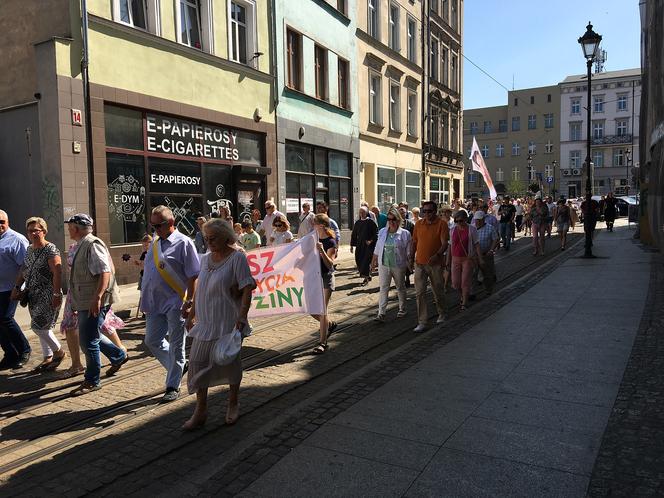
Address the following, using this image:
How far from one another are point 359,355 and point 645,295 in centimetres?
578

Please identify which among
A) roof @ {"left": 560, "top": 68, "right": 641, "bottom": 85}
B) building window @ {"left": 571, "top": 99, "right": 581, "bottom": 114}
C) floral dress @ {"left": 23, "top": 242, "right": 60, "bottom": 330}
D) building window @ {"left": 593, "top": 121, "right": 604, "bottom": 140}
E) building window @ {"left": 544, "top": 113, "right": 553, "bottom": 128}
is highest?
roof @ {"left": 560, "top": 68, "right": 641, "bottom": 85}

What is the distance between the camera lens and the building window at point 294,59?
18609 mm

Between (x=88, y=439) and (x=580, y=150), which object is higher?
(x=580, y=150)

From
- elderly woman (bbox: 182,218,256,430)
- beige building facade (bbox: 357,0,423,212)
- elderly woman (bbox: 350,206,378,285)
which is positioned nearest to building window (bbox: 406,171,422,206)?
beige building facade (bbox: 357,0,423,212)

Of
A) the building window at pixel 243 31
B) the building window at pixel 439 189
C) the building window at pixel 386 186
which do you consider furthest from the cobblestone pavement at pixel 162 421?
the building window at pixel 439 189

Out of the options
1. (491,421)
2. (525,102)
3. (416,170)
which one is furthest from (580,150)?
(491,421)

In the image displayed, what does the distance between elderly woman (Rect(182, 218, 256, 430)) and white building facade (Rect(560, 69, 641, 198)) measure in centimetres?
7247

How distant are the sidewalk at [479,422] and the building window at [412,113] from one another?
22.7 metres

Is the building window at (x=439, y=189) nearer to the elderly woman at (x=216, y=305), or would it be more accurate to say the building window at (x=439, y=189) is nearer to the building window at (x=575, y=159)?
the elderly woman at (x=216, y=305)

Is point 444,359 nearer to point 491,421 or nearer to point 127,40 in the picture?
point 491,421

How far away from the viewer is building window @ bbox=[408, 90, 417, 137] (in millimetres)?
28938

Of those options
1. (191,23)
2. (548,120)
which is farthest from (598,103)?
(191,23)

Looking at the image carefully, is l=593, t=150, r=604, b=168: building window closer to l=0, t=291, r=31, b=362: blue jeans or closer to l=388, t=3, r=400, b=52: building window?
l=388, t=3, r=400, b=52: building window

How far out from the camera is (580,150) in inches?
2931
